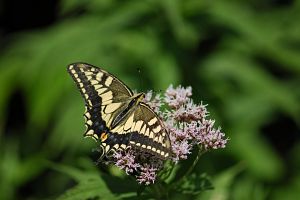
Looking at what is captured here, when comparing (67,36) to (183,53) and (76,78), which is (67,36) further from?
(76,78)

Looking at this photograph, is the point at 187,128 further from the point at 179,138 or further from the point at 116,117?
the point at 116,117

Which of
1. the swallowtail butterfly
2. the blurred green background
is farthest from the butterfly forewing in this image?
the blurred green background

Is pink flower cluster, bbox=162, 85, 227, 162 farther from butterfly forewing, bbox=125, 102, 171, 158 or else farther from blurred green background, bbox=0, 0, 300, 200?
blurred green background, bbox=0, 0, 300, 200

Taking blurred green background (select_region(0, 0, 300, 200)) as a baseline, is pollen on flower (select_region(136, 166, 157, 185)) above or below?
below

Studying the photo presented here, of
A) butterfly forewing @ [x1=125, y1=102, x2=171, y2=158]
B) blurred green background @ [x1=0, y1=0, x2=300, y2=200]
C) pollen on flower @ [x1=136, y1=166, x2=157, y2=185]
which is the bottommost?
pollen on flower @ [x1=136, y1=166, x2=157, y2=185]

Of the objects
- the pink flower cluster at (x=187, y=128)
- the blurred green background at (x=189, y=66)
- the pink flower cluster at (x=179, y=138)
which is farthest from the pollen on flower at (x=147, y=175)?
the blurred green background at (x=189, y=66)

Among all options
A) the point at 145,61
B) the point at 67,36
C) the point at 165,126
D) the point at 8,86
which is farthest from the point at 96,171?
the point at 8,86
